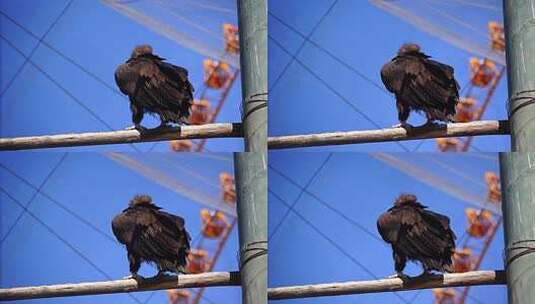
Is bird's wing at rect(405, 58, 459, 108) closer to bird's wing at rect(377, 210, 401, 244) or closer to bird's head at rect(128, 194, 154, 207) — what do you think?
bird's wing at rect(377, 210, 401, 244)

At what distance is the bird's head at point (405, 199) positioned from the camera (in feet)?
19.1

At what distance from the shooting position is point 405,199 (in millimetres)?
5820

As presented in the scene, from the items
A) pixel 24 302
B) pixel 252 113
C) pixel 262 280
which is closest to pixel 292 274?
pixel 262 280

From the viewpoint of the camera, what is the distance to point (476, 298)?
5.72m

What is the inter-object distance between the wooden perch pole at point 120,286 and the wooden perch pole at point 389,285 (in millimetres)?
256

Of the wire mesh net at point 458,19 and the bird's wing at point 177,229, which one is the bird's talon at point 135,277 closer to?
the bird's wing at point 177,229

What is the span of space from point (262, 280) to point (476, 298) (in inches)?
38.7

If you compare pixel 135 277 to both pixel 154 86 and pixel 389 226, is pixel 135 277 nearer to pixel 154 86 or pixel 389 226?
pixel 154 86

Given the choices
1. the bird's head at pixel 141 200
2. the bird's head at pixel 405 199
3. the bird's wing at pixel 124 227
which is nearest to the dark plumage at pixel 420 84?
the bird's head at pixel 405 199

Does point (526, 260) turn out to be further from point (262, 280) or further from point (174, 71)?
point (174, 71)

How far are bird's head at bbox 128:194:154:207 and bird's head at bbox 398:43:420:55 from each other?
137 cm

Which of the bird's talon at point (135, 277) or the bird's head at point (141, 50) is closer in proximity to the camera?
the bird's talon at point (135, 277)

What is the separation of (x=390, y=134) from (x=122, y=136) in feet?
4.13

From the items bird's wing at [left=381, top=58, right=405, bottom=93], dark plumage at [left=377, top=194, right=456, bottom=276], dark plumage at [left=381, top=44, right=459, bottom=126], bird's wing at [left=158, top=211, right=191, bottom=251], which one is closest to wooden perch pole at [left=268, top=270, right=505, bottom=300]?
dark plumage at [left=377, top=194, right=456, bottom=276]
